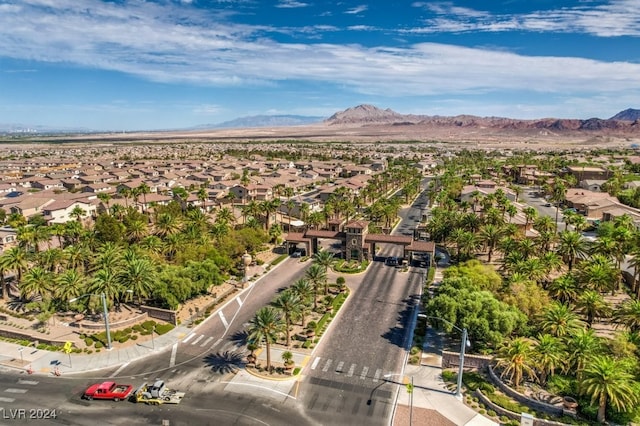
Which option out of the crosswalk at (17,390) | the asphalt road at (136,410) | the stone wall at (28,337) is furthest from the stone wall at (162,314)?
the crosswalk at (17,390)

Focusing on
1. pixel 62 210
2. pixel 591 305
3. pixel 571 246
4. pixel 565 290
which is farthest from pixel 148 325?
pixel 62 210

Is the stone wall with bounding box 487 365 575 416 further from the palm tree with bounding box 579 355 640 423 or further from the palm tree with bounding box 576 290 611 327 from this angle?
the palm tree with bounding box 576 290 611 327

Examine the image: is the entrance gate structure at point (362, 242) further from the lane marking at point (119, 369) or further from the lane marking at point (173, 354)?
the lane marking at point (119, 369)

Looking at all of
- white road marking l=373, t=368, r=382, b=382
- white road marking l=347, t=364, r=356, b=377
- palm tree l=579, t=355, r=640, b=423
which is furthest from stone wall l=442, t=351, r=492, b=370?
white road marking l=347, t=364, r=356, b=377

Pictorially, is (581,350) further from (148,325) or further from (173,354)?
(148,325)

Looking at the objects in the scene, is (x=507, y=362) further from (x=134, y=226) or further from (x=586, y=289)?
(x=134, y=226)
